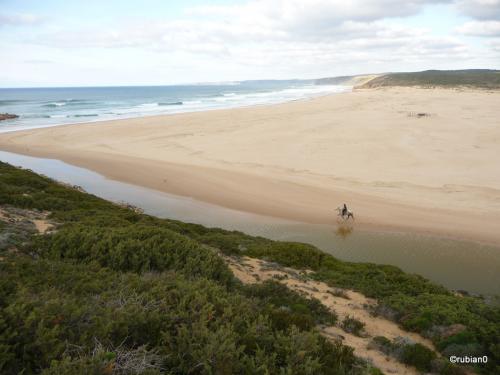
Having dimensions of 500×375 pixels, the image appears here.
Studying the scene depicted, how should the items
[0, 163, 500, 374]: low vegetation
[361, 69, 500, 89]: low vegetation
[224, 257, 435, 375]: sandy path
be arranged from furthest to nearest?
[361, 69, 500, 89]: low vegetation, [224, 257, 435, 375]: sandy path, [0, 163, 500, 374]: low vegetation

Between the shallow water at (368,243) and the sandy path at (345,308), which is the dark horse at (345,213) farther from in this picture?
the sandy path at (345,308)

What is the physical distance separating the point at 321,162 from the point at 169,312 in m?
18.8

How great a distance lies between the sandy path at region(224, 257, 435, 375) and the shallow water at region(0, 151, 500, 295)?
134 inches

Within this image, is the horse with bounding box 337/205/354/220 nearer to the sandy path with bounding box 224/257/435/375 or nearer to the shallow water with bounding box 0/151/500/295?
the shallow water with bounding box 0/151/500/295

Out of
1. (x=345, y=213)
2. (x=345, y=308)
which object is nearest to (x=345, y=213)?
(x=345, y=213)

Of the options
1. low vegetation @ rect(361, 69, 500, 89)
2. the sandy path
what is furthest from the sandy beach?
low vegetation @ rect(361, 69, 500, 89)

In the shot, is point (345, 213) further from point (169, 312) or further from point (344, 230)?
point (169, 312)

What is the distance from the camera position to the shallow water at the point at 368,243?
1066 centimetres

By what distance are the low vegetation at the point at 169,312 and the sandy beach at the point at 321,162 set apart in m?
6.34

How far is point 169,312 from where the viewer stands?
182 inches

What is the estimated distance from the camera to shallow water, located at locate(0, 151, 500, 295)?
10664 millimetres

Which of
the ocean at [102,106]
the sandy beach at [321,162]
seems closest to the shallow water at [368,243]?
the sandy beach at [321,162]

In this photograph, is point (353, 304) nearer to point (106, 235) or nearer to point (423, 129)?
point (106, 235)

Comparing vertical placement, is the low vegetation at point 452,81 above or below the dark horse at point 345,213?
above
